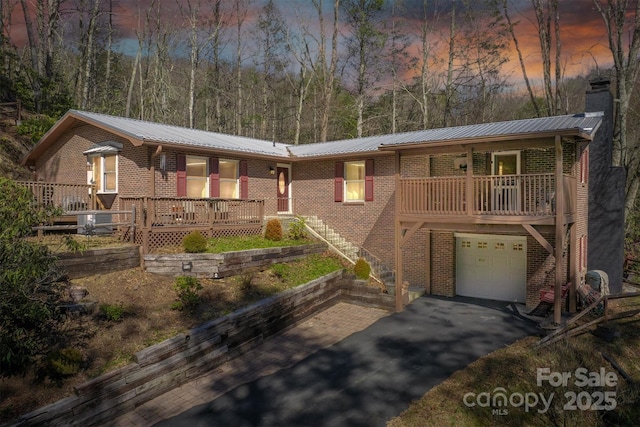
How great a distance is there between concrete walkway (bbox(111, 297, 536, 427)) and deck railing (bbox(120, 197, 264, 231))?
4.96 metres

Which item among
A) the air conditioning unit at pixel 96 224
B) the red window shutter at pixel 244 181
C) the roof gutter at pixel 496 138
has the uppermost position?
the roof gutter at pixel 496 138

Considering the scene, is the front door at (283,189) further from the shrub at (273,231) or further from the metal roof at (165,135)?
the shrub at (273,231)

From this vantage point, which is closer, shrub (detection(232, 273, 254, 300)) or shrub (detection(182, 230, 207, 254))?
shrub (detection(232, 273, 254, 300))

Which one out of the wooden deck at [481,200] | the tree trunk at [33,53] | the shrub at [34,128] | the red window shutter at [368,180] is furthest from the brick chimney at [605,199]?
the tree trunk at [33,53]

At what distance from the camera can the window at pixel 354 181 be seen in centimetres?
1712

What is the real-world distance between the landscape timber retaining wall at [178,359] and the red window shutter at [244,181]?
594cm

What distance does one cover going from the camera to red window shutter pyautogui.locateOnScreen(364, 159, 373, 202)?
16.3 m

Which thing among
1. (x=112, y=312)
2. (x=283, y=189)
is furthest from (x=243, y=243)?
(x=283, y=189)

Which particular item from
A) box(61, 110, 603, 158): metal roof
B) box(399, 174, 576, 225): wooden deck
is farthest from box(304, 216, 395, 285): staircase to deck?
box(61, 110, 603, 158): metal roof

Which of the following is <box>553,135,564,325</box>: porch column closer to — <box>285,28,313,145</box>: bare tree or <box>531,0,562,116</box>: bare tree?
<box>531,0,562,116</box>: bare tree

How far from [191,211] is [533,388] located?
10486 millimetres

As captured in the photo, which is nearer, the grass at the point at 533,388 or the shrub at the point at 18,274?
the shrub at the point at 18,274

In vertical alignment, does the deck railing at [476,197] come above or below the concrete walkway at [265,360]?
above

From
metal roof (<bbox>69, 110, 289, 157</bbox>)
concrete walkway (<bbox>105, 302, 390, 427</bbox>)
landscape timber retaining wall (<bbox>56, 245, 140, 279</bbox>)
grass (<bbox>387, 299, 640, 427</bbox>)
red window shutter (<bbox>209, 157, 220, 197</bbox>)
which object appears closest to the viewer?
grass (<bbox>387, 299, 640, 427</bbox>)
